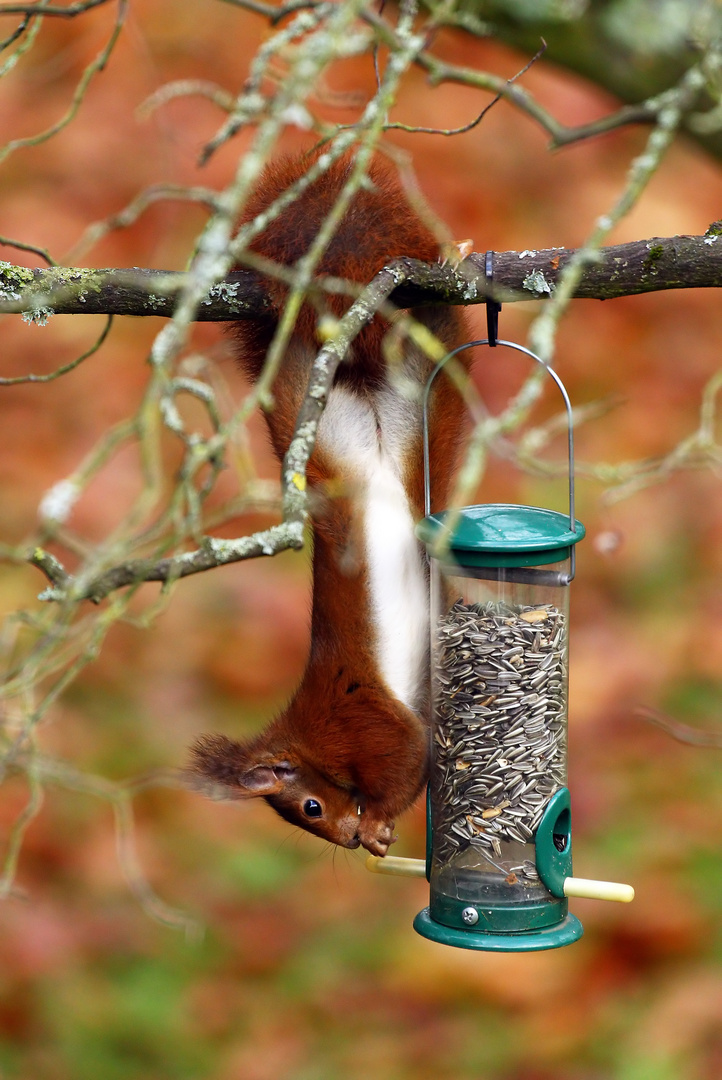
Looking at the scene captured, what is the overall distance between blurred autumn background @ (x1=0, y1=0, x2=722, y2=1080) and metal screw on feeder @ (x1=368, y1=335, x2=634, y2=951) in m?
0.22

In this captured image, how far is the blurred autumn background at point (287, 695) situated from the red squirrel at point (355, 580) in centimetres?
27

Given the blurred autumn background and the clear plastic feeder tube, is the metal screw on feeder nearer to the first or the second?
the clear plastic feeder tube

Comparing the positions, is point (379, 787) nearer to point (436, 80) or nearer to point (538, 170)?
point (436, 80)

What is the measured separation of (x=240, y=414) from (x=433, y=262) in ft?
3.50

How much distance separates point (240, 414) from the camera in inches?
48.7

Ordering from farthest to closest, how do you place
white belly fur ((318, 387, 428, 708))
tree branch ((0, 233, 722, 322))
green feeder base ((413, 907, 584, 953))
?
white belly fur ((318, 387, 428, 708)) → green feeder base ((413, 907, 584, 953)) → tree branch ((0, 233, 722, 322))

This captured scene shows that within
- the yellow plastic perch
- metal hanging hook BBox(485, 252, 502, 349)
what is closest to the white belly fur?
the yellow plastic perch

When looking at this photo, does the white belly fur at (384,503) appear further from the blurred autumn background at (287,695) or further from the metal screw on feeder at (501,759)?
the blurred autumn background at (287,695)

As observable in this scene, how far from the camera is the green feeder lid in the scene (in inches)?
87.6

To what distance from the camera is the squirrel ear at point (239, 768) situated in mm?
2791

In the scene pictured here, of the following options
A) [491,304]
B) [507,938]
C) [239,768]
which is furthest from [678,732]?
[491,304]

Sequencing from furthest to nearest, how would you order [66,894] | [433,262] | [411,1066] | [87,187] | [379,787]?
1. [87,187]
2. [66,894]
3. [411,1066]
4. [379,787]
5. [433,262]

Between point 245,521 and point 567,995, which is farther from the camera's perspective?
point 245,521

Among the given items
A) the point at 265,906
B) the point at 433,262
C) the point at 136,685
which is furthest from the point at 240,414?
the point at 136,685
